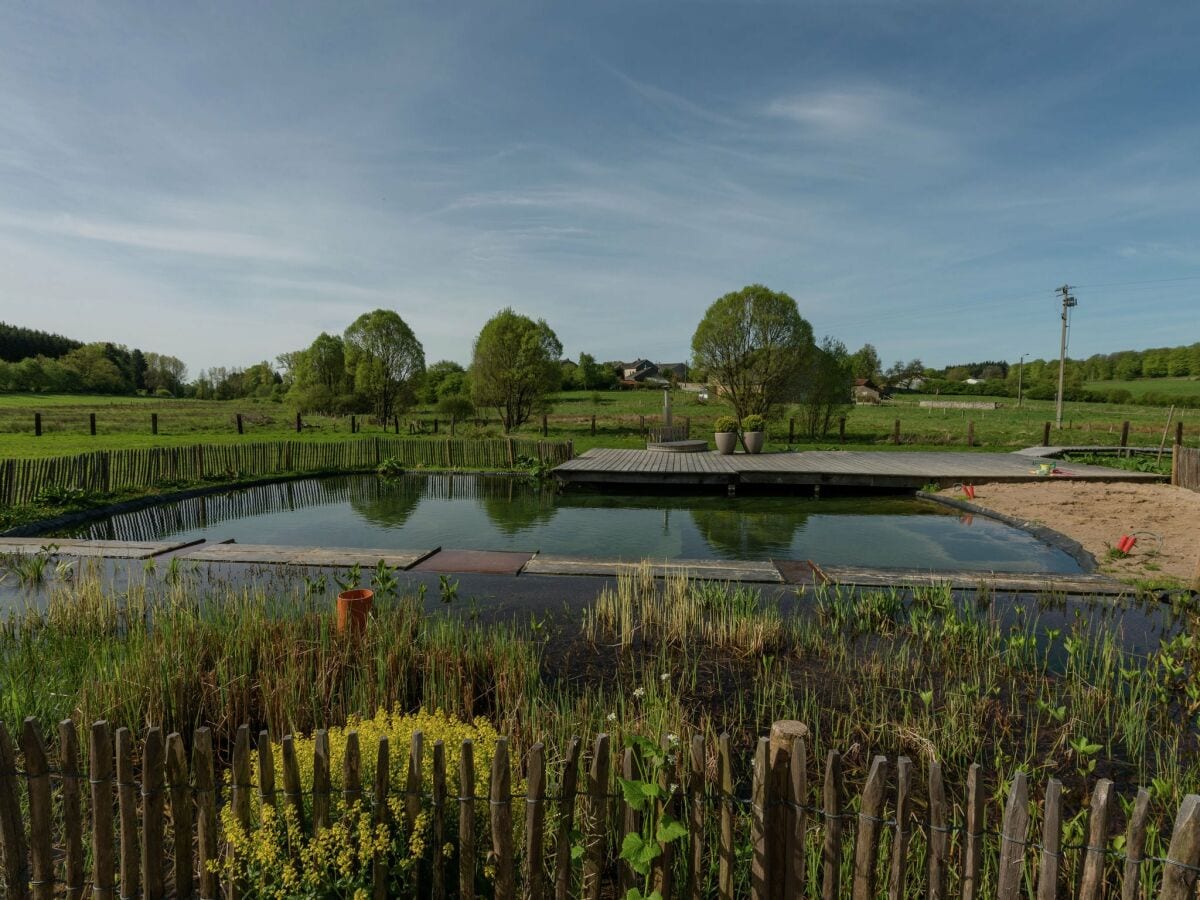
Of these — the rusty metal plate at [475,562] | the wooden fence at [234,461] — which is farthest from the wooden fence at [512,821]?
the wooden fence at [234,461]

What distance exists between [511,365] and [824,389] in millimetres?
12506

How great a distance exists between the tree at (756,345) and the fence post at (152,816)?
2458 cm

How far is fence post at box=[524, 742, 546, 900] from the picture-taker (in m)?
1.90

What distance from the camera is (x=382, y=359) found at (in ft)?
98.4

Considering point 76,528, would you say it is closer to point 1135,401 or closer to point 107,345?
point 1135,401

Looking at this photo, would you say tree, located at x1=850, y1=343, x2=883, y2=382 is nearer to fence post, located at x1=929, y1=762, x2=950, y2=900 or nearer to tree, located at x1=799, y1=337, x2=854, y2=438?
tree, located at x1=799, y1=337, x2=854, y2=438

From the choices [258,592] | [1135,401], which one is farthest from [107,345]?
[1135,401]

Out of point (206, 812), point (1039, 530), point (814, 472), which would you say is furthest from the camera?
point (814, 472)

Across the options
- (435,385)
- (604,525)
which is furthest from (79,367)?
(604,525)

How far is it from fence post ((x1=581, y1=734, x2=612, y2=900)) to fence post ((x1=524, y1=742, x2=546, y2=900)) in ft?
0.49

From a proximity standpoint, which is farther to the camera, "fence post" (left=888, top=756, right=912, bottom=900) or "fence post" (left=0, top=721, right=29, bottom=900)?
"fence post" (left=0, top=721, right=29, bottom=900)

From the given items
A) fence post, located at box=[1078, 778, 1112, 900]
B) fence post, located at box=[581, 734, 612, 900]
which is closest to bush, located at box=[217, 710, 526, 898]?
fence post, located at box=[581, 734, 612, 900]

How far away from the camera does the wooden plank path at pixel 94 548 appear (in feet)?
24.3

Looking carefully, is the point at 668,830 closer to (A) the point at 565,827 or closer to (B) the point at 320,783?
(A) the point at 565,827
